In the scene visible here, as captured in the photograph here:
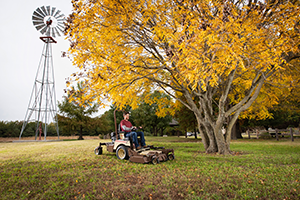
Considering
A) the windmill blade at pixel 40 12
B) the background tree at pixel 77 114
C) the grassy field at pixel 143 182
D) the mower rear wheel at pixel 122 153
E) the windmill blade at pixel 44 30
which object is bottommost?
the grassy field at pixel 143 182

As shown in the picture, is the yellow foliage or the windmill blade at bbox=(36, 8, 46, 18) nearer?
the yellow foliage

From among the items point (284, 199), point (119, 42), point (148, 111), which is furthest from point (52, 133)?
point (284, 199)

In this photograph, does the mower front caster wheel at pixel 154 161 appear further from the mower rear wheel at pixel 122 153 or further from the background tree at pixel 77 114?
the background tree at pixel 77 114

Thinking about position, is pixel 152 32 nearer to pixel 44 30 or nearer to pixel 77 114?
pixel 44 30

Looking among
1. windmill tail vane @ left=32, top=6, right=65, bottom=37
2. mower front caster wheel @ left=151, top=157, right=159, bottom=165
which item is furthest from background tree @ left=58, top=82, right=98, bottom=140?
mower front caster wheel @ left=151, top=157, right=159, bottom=165

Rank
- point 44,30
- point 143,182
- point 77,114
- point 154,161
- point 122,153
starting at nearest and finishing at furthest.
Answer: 1. point 143,182
2. point 154,161
3. point 122,153
4. point 44,30
5. point 77,114

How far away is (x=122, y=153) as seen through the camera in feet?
23.9

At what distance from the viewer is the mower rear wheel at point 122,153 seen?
704 centimetres

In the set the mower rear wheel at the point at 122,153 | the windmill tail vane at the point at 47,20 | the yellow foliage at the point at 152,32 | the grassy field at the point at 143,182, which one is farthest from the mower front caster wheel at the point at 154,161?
the windmill tail vane at the point at 47,20

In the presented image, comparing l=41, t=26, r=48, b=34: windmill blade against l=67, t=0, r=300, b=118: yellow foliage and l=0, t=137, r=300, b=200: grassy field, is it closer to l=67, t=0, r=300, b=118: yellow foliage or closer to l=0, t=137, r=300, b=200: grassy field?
l=67, t=0, r=300, b=118: yellow foliage

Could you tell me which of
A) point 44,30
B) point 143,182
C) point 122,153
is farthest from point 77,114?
point 143,182

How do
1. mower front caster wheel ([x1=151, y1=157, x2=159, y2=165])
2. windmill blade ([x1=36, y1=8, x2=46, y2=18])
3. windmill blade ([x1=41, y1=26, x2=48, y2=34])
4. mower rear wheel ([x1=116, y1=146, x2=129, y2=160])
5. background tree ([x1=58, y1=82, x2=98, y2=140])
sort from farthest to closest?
1. background tree ([x1=58, y1=82, x2=98, y2=140])
2. windmill blade ([x1=41, y1=26, x2=48, y2=34])
3. windmill blade ([x1=36, y1=8, x2=46, y2=18])
4. mower rear wheel ([x1=116, y1=146, x2=129, y2=160])
5. mower front caster wheel ([x1=151, y1=157, x2=159, y2=165])

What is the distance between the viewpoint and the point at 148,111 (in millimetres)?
33969

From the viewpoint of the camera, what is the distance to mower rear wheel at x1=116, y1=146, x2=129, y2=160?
7.04 m
